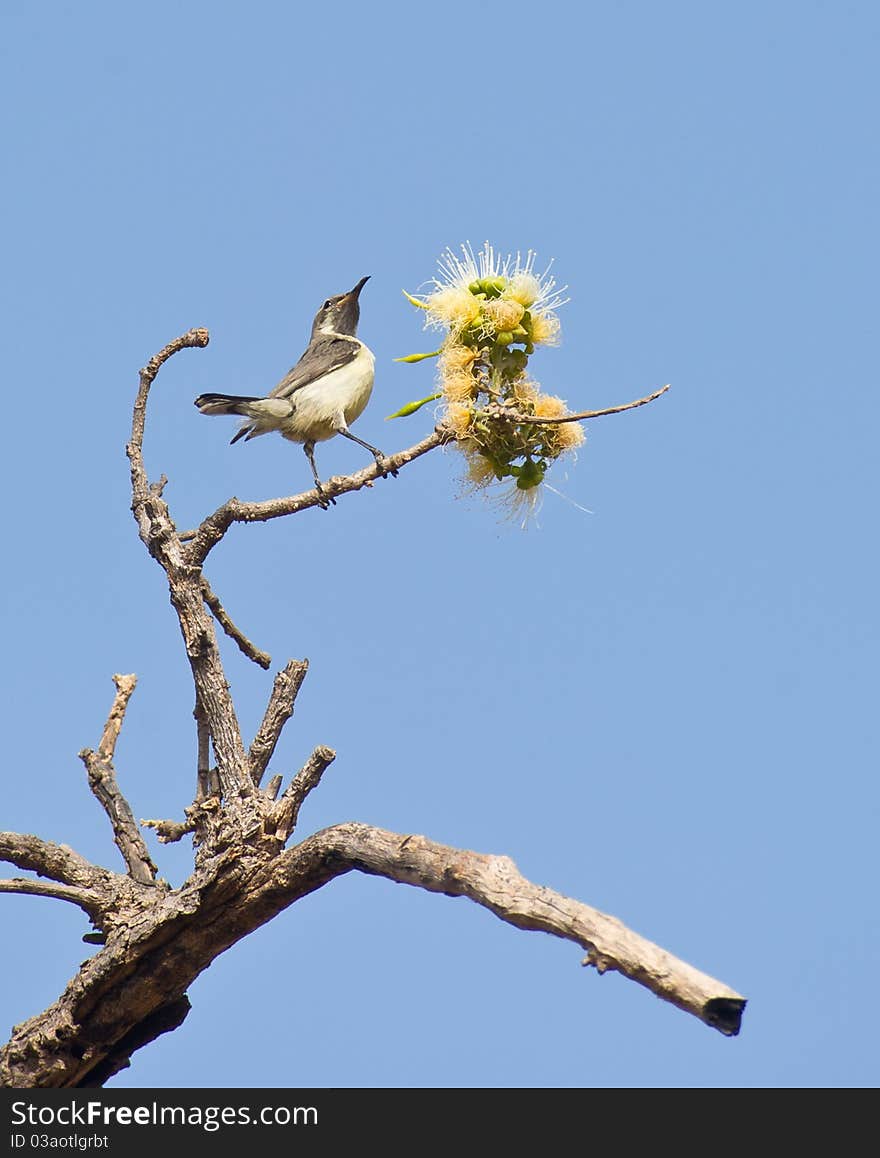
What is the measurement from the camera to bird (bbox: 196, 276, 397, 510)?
391 inches

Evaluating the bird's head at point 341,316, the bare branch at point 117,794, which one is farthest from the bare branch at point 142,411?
the bird's head at point 341,316

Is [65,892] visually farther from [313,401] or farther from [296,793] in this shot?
[313,401]

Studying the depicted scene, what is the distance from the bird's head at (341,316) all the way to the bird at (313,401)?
0.75 metres

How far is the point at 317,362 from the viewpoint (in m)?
10.5

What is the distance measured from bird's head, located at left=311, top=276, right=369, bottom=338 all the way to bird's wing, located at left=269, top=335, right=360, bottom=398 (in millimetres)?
365

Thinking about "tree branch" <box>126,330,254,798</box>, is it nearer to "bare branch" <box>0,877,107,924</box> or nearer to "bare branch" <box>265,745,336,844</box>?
"bare branch" <box>265,745,336,844</box>

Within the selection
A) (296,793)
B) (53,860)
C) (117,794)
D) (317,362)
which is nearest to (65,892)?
(53,860)

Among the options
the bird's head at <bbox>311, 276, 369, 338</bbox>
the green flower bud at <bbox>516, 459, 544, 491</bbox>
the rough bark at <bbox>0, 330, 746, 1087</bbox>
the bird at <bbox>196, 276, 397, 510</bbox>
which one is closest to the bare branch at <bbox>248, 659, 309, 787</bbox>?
the rough bark at <bbox>0, 330, 746, 1087</bbox>

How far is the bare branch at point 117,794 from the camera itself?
7012mm

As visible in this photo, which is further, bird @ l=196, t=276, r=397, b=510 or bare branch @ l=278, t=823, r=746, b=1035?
bird @ l=196, t=276, r=397, b=510

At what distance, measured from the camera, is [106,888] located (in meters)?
6.75

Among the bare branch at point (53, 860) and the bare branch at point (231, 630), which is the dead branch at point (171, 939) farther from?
the bare branch at point (231, 630)

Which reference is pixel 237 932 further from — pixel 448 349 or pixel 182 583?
pixel 448 349
